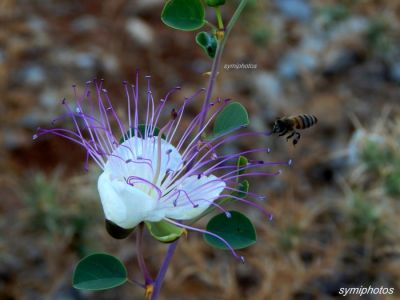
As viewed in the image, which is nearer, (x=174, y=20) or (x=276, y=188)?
(x=174, y=20)

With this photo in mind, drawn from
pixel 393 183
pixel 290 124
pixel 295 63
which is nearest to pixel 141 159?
pixel 290 124

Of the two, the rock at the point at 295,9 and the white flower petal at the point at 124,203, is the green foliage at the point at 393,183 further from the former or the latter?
the rock at the point at 295,9

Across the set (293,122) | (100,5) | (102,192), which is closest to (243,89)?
(100,5)

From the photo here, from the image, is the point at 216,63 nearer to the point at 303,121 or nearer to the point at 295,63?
the point at 303,121

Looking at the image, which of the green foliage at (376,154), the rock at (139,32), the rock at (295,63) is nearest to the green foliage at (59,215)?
the green foliage at (376,154)

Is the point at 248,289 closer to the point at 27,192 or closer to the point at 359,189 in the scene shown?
the point at 359,189
